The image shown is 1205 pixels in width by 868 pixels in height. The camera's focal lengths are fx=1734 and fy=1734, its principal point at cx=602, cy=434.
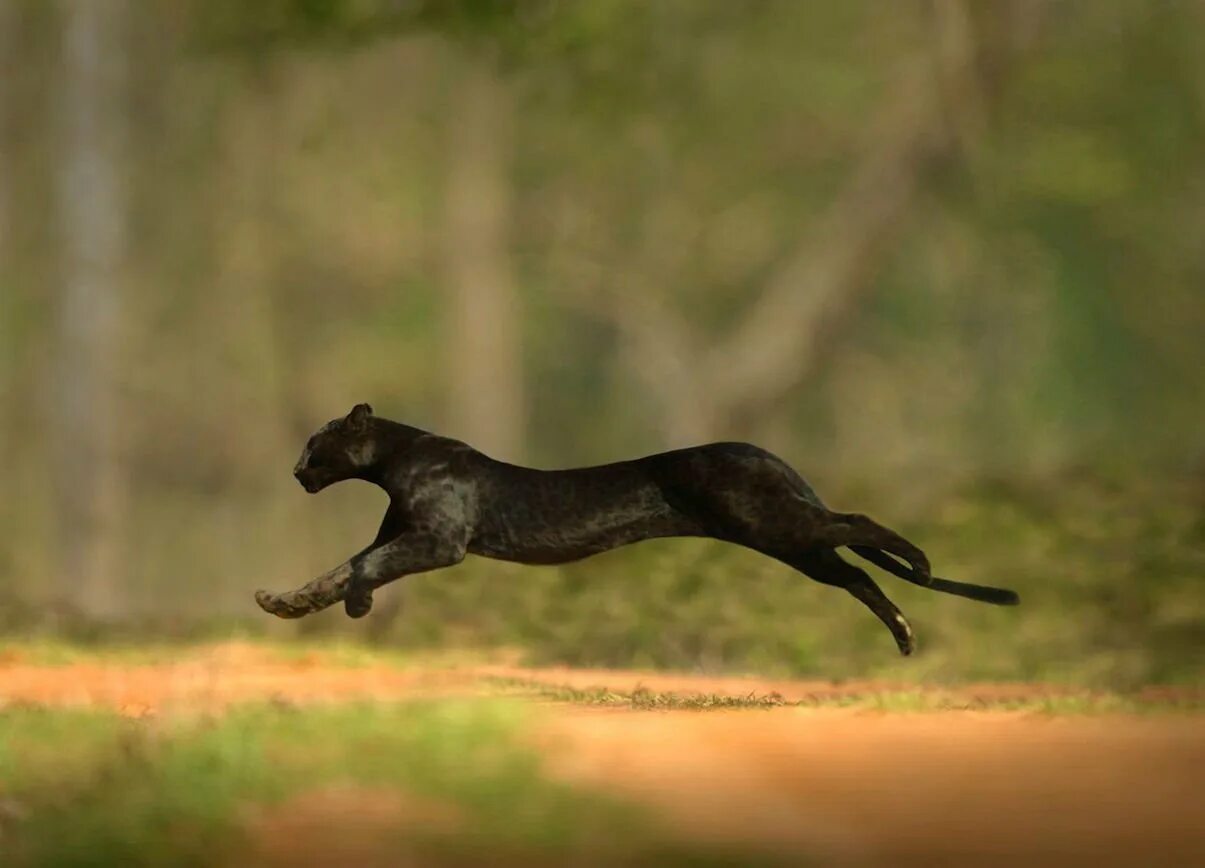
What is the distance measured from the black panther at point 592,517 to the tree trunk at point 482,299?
42.4ft

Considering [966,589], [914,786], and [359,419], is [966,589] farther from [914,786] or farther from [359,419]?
[359,419]

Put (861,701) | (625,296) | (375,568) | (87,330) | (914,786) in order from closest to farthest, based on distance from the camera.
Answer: (914,786) < (375,568) < (861,701) < (87,330) < (625,296)

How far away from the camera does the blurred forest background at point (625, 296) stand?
1274 centimetres

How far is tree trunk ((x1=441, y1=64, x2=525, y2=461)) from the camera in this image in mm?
20156

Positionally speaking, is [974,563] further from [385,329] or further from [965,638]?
[385,329]

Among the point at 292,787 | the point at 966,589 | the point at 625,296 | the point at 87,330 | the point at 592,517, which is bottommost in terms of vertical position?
the point at 292,787

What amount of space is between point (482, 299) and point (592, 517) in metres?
13.7

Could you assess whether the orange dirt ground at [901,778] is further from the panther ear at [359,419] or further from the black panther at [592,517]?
the panther ear at [359,419]

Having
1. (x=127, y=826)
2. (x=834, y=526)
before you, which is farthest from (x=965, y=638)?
(x=127, y=826)

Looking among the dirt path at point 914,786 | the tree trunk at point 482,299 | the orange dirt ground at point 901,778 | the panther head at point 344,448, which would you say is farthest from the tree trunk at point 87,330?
the dirt path at point 914,786

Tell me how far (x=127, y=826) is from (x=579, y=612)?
8562 millimetres

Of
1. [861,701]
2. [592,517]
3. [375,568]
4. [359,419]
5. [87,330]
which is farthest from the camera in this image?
[87,330]

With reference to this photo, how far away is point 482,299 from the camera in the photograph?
20188 mm

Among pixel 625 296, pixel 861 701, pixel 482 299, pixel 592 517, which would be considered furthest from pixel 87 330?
pixel 861 701
